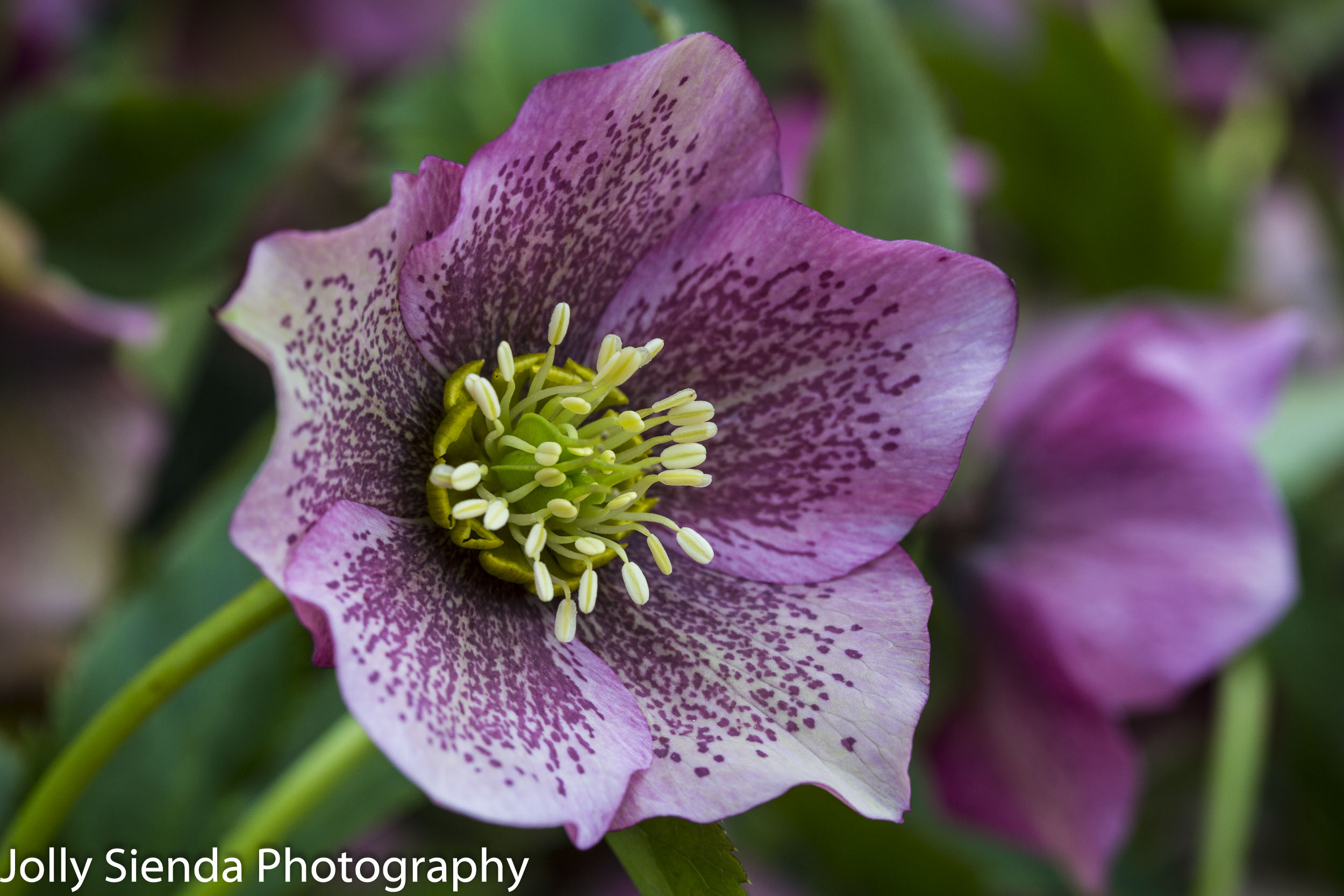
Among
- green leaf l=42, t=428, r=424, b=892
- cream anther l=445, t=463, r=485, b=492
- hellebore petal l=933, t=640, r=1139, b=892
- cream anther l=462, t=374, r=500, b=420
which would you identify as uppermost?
cream anther l=462, t=374, r=500, b=420

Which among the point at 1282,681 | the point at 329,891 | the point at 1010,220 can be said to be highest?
the point at 329,891

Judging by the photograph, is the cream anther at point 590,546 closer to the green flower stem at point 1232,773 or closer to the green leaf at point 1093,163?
the green flower stem at point 1232,773

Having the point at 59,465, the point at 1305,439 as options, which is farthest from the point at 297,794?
the point at 1305,439

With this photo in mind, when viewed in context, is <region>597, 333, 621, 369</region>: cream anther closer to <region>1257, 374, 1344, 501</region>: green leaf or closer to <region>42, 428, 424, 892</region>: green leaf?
<region>42, 428, 424, 892</region>: green leaf

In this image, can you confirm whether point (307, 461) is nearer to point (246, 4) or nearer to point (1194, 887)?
point (1194, 887)

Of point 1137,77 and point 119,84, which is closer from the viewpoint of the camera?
point 119,84

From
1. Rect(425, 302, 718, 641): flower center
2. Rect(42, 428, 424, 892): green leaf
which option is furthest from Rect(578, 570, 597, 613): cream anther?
Rect(42, 428, 424, 892): green leaf

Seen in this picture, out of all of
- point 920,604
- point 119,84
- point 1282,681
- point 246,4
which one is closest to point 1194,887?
point 1282,681

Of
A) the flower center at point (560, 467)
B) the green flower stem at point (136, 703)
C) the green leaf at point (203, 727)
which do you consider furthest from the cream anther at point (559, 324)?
the green leaf at point (203, 727)

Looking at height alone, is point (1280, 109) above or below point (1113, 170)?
below
